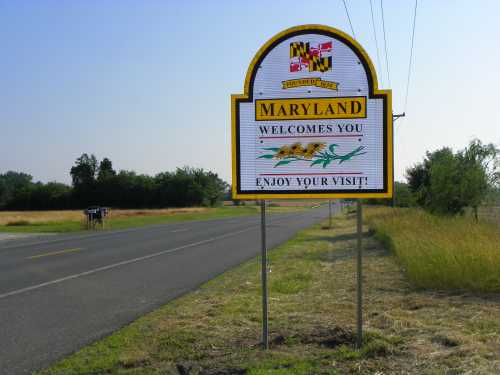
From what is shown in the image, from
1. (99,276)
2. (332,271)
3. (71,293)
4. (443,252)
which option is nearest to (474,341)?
(443,252)

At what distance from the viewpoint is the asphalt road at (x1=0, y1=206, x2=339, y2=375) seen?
6023 mm

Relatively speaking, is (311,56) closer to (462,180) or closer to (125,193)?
(462,180)

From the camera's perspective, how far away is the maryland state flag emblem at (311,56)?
17.1 ft

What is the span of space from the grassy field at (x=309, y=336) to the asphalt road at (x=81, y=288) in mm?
448

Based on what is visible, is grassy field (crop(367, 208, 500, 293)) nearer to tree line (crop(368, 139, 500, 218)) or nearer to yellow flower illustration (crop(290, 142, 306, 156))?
yellow flower illustration (crop(290, 142, 306, 156))

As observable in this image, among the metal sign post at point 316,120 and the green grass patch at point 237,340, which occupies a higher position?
the metal sign post at point 316,120

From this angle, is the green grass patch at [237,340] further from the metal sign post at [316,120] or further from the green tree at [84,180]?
the green tree at [84,180]

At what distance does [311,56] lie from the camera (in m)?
5.21

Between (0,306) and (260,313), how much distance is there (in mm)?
3914

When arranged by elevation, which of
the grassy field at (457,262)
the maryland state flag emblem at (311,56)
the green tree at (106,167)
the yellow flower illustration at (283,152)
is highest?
the green tree at (106,167)

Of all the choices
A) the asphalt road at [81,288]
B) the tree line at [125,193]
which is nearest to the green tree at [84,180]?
the tree line at [125,193]

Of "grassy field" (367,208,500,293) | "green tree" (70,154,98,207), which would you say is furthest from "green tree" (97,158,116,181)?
"grassy field" (367,208,500,293)

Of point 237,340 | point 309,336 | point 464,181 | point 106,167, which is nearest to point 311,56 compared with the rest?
point 309,336

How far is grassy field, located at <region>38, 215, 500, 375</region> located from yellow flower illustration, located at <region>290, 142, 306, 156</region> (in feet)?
5.95
